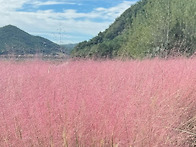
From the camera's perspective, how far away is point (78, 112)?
1667mm

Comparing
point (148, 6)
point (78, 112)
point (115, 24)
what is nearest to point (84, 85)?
point (78, 112)

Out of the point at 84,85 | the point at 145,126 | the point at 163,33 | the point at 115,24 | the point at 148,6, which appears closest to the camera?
the point at 145,126

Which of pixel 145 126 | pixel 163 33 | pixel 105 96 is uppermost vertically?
pixel 163 33

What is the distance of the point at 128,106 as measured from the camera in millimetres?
1737

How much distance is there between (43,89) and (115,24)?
43441 mm

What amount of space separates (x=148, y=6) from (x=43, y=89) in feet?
53.9

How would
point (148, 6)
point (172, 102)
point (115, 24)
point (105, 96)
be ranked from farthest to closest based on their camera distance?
point (115, 24) < point (148, 6) < point (172, 102) < point (105, 96)

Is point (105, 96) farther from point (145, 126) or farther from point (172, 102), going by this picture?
point (172, 102)

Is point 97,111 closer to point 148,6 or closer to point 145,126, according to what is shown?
point 145,126

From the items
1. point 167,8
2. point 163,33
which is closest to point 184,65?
point 163,33

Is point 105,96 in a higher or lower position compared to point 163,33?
lower

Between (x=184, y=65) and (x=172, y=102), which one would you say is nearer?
(x=172, y=102)

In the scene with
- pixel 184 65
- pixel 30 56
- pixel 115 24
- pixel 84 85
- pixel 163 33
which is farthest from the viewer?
pixel 115 24

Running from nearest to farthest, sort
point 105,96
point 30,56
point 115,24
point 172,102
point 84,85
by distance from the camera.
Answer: point 105,96
point 84,85
point 172,102
point 30,56
point 115,24
